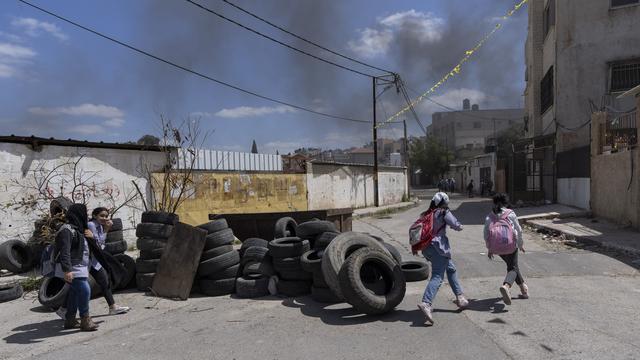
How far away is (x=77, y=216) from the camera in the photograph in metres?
6.53

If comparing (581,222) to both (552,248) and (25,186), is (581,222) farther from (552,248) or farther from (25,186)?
(25,186)

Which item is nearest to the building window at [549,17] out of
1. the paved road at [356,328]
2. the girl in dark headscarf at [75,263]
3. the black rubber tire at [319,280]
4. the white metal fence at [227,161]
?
the white metal fence at [227,161]

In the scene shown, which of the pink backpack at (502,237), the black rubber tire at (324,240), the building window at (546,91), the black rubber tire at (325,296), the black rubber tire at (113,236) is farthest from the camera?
the building window at (546,91)

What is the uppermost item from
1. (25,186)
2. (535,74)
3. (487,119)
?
(487,119)

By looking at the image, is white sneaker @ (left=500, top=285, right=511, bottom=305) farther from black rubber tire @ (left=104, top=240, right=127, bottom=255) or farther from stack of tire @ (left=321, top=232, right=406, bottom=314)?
black rubber tire @ (left=104, top=240, right=127, bottom=255)

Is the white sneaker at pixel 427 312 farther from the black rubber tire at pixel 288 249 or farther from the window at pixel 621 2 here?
the window at pixel 621 2

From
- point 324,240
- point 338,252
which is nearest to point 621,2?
point 324,240

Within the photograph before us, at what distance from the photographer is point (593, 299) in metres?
7.16

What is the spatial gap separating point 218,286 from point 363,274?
258cm

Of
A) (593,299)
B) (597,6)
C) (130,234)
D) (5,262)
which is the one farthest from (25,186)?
(597,6)

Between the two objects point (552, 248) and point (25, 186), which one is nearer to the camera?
point (25, 186)

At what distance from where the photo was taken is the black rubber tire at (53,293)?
24.3ft

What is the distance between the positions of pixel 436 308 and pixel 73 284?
15.8ft

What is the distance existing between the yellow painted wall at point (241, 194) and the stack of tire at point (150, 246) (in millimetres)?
6294
